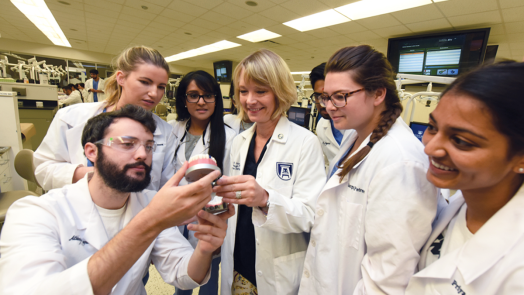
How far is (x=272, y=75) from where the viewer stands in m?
1.25

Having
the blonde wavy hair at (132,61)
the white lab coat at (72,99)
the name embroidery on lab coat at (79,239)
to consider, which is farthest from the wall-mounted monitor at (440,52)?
the white lab coat at (72,99)

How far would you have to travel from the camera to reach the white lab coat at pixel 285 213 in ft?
3.63

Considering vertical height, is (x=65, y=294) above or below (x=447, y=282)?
below

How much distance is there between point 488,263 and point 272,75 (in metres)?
1.09

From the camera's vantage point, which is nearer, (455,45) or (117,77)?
(117,77)

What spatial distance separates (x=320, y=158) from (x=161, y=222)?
828 mm

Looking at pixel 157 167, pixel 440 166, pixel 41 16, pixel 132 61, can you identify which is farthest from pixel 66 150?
pixel 41 16

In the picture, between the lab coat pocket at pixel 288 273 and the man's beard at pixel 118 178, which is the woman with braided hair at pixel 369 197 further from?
the man's beard at pixel 118 178

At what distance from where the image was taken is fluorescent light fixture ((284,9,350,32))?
4879 mm

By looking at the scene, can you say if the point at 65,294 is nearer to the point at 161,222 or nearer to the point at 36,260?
the point at 36,260

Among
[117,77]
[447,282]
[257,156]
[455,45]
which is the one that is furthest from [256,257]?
[455,45]

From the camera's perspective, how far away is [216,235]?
1.00 metres

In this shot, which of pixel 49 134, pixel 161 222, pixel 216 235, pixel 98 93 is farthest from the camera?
pixel 98 93

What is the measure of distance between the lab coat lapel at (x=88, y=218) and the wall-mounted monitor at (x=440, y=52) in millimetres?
5890
